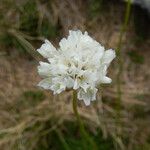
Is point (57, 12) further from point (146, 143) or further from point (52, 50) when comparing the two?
point (52, 50)

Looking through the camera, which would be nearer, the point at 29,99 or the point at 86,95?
the point at 86,95

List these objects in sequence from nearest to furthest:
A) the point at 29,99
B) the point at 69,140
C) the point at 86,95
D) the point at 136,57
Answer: the point at 86,95, the point at 69,140, the point at 29,99, the point at 136,57

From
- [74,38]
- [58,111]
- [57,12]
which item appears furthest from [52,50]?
[57,12]

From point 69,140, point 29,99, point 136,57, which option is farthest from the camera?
point 136,57

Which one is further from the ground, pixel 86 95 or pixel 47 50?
pixel 47 50

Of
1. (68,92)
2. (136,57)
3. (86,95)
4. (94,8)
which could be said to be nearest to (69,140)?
(68,92)

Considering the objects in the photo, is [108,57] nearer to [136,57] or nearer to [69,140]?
[69,140]
